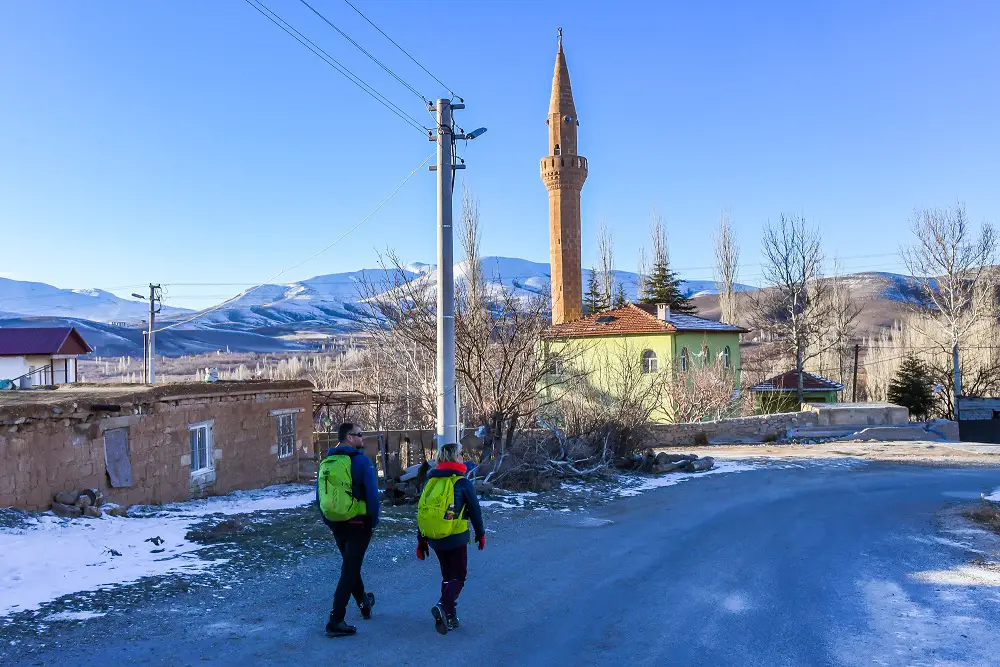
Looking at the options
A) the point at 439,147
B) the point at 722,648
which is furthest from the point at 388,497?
the point at 722,648

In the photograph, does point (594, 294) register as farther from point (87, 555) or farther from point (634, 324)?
Result: point (87, 555)

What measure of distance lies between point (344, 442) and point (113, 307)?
218 metres

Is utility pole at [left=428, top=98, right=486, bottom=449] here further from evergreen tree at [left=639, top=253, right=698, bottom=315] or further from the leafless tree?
evergreen tree at [left=639, top=253, right=698, bottom=315]

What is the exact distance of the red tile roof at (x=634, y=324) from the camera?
40469mm

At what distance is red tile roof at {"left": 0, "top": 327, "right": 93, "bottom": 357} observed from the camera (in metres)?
37.8

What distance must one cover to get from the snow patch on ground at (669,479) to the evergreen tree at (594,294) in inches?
1713

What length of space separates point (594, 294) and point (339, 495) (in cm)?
5831

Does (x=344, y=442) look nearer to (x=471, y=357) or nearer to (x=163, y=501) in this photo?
(x=163, y=501)

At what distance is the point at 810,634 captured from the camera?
6.31 m

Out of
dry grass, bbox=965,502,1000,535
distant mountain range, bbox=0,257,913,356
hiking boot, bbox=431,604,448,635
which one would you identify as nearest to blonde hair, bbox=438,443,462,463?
hiking boot, bbox=431,604,448,635

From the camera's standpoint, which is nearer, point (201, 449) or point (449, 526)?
point (449, 526)

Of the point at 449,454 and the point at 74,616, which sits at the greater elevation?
the point at 449,454

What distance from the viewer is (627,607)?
6992 millimetres

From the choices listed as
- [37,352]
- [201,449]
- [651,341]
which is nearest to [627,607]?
[201,449]
